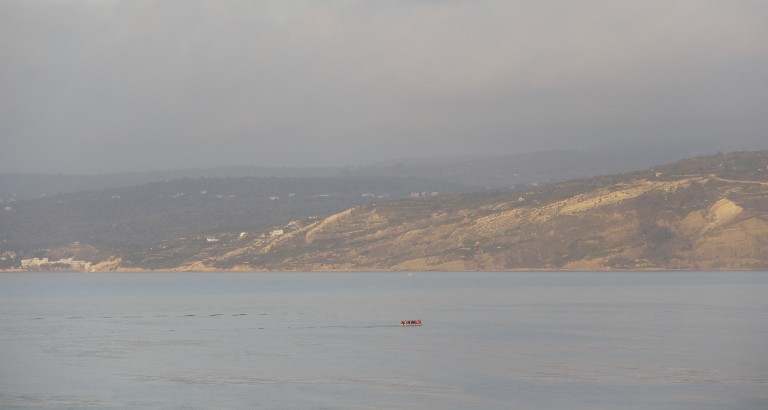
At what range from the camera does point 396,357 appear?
88.0 m

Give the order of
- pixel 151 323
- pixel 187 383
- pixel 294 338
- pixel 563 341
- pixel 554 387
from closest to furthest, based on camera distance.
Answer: pixel 554 387 < pixel 187 383 < pixel 563 341 < pixel 294 338 < pixel 151 323

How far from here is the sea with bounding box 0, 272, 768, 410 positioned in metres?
66.7

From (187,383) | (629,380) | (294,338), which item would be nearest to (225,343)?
(294,338)

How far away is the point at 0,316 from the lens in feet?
501

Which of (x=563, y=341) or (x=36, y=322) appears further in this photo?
(x=36, y=322)

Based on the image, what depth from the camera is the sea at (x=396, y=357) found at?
219 ft

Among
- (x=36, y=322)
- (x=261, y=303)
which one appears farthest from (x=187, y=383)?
(x=261, y=303)

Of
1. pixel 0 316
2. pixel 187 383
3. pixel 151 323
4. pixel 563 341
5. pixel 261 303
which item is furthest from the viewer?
pixel 261 303

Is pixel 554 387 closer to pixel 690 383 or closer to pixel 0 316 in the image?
pixel 690 383

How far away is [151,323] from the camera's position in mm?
131875

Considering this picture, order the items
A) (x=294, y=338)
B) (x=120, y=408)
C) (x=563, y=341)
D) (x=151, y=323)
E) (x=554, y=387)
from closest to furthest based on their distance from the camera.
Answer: (x=120, y=408)
(x=554, y=387)
(x=563, y=341)
(x=294, y=338)
(x=151, y=323)

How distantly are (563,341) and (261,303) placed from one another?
84.4 metres

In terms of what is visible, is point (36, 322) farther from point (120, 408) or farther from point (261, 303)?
point (120, 408)

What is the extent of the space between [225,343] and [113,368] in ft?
68.6
